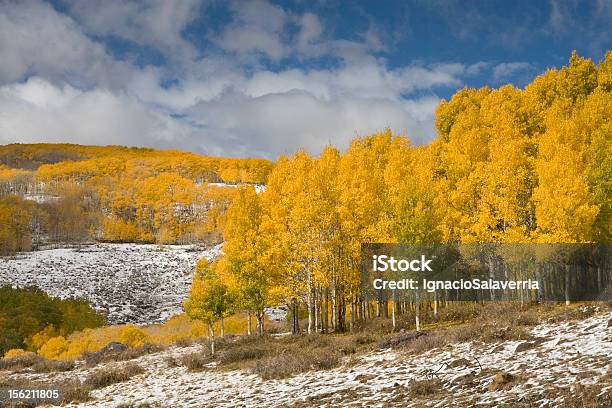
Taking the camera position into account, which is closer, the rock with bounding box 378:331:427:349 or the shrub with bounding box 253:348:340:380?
the shrub with bounding box 253:348:340:380

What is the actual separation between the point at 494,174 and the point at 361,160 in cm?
947

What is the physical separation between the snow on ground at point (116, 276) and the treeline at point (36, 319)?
6.63 m

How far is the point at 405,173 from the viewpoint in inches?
1470

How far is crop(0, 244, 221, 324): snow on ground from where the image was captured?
8788 centimetres

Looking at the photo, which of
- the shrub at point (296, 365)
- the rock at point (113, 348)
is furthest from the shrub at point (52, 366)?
the shrub at point (296, 365)

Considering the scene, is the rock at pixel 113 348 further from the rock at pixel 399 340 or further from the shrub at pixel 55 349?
the rock at pixel 399 340

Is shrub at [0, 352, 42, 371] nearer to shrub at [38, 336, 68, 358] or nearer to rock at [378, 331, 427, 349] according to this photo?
shrub at [38, 336, 68, 358]

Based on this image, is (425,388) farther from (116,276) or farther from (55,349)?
(116,276)

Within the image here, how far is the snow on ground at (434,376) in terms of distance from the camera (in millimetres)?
11281

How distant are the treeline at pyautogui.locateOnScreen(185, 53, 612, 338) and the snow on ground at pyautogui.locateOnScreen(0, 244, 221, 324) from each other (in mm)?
51874

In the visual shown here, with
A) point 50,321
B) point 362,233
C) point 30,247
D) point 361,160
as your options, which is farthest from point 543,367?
point 30,247

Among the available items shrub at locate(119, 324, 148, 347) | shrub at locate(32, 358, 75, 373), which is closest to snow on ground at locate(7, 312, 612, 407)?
shrub at locate(32, 358, 75, 373)

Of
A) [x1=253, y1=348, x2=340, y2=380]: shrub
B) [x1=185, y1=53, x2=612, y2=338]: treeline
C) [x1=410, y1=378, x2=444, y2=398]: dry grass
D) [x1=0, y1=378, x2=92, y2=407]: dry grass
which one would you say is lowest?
[x1=0, y1=378, x2=92, y2=407]: dry grass

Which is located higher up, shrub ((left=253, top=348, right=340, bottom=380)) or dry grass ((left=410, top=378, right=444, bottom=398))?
dry grass ((left=410, top=378, right=444, bottom=398))
